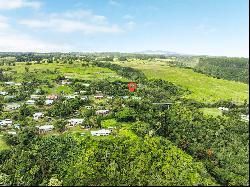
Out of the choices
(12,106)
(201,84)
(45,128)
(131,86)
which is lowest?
(201,84)

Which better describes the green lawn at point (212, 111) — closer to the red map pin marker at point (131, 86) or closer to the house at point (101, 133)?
the red map pin marker at point (131, 86)

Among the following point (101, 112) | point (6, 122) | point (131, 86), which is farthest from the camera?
point (131, 86)

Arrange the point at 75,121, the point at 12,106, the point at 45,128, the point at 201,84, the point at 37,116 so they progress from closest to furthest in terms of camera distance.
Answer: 1. the point at 45,128
2. the point at 75,121
3. the point at 37,116
4. the point at 12,106
5. the point at 201,84

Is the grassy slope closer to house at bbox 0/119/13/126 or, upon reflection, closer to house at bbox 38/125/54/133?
house at bbox 38/125/54/133

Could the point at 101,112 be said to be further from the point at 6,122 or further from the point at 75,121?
the point at 6,122

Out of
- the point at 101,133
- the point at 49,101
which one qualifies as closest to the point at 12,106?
the point at 49,101

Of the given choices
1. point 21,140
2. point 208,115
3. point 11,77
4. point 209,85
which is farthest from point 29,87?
point 209,85

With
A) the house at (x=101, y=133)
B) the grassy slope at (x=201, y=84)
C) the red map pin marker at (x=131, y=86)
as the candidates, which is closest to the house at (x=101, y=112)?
the house at (x=101, y=133)

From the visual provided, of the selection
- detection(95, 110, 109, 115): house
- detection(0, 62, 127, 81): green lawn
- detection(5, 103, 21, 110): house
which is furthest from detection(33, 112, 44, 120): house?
detection(0, 62, 127, 81): green lawn
